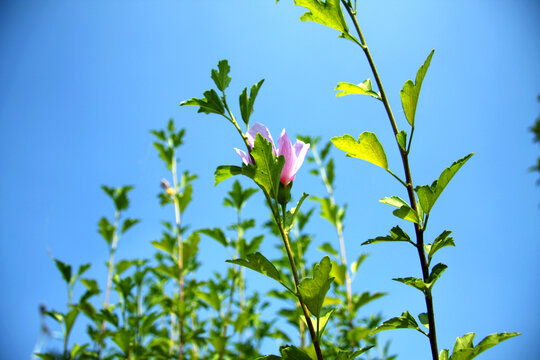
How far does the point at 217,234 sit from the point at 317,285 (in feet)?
5.02

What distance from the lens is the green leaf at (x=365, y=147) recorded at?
709mm

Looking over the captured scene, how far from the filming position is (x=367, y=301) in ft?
7.20

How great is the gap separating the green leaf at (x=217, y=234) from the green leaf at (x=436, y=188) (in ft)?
5.20

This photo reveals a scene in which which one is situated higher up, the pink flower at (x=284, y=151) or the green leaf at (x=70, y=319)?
the pink flower at (x=284, y=151)

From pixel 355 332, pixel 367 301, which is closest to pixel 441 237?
pixel 355 332

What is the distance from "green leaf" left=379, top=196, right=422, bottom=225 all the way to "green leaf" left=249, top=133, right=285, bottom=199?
234mm

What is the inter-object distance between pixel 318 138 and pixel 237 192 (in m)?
1.43

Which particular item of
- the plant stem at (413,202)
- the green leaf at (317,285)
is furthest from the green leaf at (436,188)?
the green leaf at (317,285)

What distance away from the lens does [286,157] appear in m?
0.77

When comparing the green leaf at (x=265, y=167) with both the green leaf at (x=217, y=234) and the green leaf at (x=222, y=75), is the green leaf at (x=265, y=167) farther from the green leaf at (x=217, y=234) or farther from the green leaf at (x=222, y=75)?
the green leaf at (x=217, y=234)

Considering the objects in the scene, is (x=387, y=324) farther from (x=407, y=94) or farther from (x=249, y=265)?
(x=407, y=94)

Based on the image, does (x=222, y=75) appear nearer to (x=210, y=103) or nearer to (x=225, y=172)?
(x=210, y=103)

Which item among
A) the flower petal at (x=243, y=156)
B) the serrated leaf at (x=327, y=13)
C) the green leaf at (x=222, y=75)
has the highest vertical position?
the serrated leaf at (x=327, y=13)

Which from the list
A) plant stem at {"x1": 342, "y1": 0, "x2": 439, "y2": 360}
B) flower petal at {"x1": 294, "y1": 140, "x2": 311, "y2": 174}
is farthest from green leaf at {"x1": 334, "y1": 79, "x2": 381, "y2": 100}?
flower petal at {"x1": 294, "y1": 140, "x2": 311, "y2": 174}
